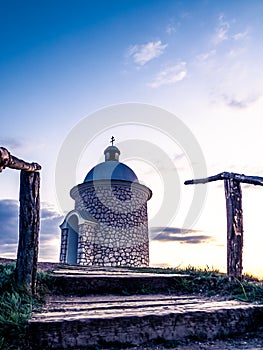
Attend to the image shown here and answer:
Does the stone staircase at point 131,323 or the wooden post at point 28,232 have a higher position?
the wooden post at point 28,232

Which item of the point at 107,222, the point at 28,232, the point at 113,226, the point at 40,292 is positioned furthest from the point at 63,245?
the point at 28,232

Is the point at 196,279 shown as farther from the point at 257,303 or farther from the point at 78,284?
the point at 78,284

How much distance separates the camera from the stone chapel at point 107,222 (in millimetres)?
14305

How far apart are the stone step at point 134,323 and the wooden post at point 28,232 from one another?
18.1 inches

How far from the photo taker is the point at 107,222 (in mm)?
14742

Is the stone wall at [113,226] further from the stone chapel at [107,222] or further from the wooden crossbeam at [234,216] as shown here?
the wooden crossbeam at [234,216]

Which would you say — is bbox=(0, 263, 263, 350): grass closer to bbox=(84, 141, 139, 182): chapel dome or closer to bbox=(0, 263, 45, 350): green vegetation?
bbox=(0, 263, 45, 350): green vegetation

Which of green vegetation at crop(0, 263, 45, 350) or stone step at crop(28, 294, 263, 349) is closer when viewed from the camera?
green vegetation at crop(0, 263, 45, 350)

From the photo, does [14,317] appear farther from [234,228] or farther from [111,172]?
[111,172]

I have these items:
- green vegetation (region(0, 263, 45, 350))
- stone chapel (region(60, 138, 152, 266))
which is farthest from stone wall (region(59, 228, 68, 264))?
green vegetation (region(0, 263, 45, 350))

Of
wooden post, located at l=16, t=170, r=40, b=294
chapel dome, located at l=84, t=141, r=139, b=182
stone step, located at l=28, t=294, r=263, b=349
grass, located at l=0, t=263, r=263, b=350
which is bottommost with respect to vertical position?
stone step, located at l=28, t=294, r=263, b=349

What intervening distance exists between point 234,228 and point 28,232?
338 centimetres

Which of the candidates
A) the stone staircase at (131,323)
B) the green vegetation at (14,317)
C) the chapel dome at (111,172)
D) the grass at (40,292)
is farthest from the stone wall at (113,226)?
the green vegetation at (14,317)

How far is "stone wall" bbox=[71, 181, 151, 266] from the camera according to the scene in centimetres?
1423
